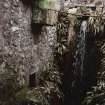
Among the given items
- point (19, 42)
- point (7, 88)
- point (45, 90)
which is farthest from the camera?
point (45, 90)

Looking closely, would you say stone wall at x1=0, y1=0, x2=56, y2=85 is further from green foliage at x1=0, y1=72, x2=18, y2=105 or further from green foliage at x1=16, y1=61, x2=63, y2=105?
green foliage at x1=16, y1=61, x2=63, y2=105

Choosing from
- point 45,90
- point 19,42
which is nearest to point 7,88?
point 19,42

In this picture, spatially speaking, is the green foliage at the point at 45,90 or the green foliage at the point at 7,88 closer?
the green foliage at the point at 7,88

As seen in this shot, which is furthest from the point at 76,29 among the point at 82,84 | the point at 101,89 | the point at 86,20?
the point at 101,89

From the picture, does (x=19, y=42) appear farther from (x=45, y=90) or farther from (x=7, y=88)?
(x=45, y=90)

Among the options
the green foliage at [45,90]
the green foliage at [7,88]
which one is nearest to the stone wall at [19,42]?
the green foliage at [7,88]

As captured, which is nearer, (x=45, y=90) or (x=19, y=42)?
(x=19, y=42)

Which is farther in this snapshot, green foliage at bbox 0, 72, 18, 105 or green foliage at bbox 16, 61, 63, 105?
green foliage at bbox 16, 61, 63, 105

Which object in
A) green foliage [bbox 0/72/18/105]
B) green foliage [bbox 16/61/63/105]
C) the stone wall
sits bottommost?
green foliage [bbox 16/61/63/105]

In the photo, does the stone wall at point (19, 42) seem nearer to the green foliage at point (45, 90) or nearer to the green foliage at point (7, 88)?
the green foliage at point (7, 88)

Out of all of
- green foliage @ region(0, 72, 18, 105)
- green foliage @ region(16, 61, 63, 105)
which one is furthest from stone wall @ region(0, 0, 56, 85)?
green foliage @ region(16, 61, 63, 105)

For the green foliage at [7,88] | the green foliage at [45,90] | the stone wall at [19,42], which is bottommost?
the green foliage at [45,90]

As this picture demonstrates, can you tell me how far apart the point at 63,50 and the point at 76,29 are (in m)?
0.86

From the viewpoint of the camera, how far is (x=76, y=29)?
8.74m
